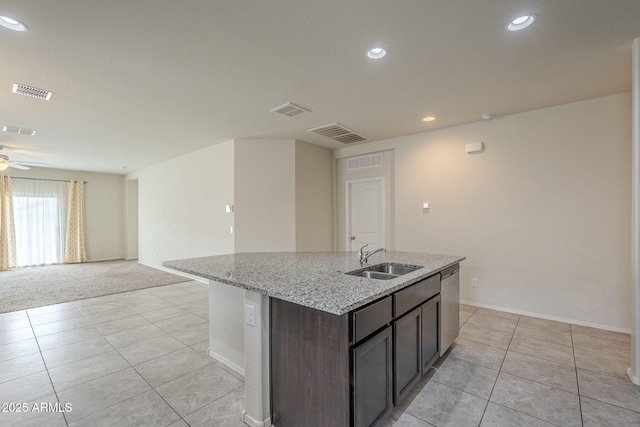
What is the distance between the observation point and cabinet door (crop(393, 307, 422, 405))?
1.89 meters

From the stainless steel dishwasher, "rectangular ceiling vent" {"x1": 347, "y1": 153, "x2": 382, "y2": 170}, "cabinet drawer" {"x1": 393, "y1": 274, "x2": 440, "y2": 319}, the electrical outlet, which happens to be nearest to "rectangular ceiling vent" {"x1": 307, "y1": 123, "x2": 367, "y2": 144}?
"rectangular ceiling vent" {"x1": 347, "y1": 153, "x2": 382, "y2": 170}

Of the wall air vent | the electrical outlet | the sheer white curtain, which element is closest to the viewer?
the electrical outlet

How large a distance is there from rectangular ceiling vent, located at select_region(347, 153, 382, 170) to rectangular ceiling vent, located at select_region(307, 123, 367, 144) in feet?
1.38

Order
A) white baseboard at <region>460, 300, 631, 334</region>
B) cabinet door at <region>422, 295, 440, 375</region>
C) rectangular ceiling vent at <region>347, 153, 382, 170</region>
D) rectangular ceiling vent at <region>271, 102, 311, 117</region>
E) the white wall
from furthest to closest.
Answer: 1. the white wall
2. rectangular ceiling vent at <region>347, 153, 382, 170</region>
3. rectangular ceiling vent at <region>271, 102, 311, 117</region>
4. white baseboard at <region>460, 300, 631, 334</region>
5. cabinet door at <region>422, 295, 440, 375</region>

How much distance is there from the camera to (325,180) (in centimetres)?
569

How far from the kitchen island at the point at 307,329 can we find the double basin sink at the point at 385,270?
14 centimetres

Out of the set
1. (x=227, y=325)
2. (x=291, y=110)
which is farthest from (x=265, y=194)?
(x=227, y=325)

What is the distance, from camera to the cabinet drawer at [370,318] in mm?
1507

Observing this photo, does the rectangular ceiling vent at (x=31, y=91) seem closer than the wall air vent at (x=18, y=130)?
Yes

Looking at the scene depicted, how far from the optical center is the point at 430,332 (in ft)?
7.88

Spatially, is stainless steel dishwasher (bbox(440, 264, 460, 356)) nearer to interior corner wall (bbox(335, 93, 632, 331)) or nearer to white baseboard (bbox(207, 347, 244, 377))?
interior corner wall (bbox(335, 93, 632, 331))

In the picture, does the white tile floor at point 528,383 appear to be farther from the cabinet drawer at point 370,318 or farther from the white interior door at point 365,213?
the white interior door at point 365,213

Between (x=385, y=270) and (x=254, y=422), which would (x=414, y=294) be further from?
(x=254, y=422)

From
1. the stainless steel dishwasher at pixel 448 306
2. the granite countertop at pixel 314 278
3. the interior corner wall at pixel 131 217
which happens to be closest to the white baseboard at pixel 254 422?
the granite countertop at pixel 314 278
